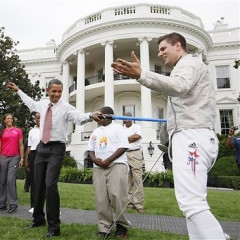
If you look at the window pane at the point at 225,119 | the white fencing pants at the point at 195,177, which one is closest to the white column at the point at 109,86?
the window pane at the point at 225,119

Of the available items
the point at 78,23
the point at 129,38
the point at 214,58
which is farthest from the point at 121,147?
the point at 214,58

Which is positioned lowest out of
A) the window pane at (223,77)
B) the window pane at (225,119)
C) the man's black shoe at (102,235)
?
the man's black shoe at (102,235)

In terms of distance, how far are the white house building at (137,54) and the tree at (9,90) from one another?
4148mm

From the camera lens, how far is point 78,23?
27531 mm

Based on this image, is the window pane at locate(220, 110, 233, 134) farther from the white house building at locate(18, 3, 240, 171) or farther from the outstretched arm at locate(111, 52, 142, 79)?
the outstretched arm at locate(111, 52, 142, 79)

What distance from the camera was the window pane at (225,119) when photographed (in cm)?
2793

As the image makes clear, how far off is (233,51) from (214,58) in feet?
6.28

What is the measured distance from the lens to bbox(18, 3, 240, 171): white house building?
2453 centimetres

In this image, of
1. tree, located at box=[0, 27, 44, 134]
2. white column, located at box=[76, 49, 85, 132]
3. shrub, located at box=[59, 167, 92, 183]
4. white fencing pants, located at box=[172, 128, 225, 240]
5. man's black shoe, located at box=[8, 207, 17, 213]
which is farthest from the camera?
white column, located at box=[76, 49, 85, 132]

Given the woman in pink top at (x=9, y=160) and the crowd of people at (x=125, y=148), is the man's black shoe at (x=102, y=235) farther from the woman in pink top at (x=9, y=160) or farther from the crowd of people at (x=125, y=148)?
the woman in pink top at (x=9, y=160)

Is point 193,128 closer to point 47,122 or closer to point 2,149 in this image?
point 47,122

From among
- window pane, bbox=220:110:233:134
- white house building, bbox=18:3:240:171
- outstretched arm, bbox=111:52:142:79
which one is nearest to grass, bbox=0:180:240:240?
outstretched arm, bbox=111:52:142:79

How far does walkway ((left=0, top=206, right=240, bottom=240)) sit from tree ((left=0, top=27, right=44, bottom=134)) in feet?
51.3

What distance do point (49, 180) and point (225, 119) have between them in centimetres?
2602
